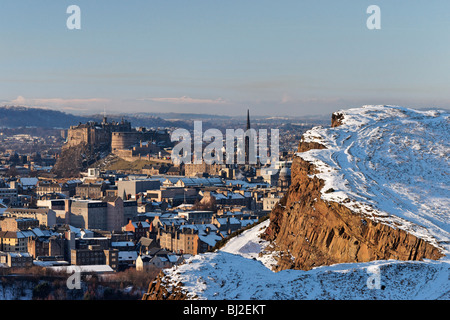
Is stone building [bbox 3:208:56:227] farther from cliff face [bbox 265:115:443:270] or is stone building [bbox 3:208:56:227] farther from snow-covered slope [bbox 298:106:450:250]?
cliff face [bbox 265:115:443:270]

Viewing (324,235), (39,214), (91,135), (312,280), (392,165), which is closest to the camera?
(312,280)

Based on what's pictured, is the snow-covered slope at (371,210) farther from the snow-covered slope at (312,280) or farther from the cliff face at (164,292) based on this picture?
the cliff face at (164,292)

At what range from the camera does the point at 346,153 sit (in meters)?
36.1

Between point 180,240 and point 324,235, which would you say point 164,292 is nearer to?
point 324,235

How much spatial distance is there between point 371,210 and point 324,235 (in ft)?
5.12

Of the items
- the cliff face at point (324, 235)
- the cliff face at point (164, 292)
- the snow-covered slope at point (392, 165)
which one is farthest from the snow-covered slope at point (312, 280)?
the snow-covered slope at point (392, 165)

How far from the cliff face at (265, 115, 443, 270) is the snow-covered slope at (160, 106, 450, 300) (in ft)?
0.93

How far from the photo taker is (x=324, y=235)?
30.7 metres

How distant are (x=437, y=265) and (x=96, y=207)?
6655cm

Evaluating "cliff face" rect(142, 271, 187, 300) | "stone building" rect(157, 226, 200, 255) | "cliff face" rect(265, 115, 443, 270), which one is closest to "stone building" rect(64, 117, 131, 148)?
"stone building" rect(157, 226, 200, 255)

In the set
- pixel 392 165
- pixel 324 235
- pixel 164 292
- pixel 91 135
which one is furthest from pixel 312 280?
pixel 91 135

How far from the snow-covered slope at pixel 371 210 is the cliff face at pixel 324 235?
0.28 meters
